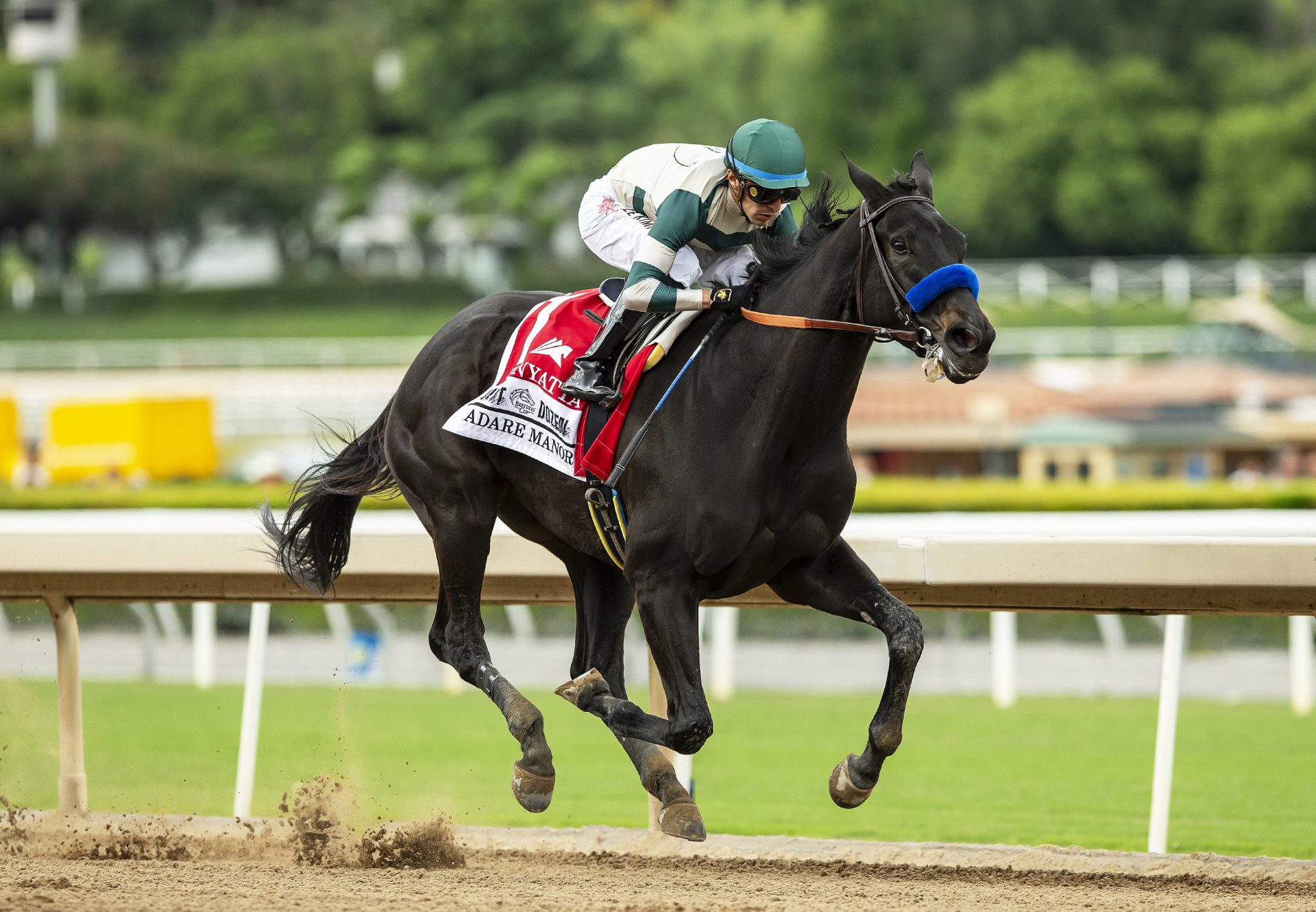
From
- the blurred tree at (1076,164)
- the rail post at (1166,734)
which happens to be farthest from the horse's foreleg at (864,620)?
the blurred tree at (1076,164)

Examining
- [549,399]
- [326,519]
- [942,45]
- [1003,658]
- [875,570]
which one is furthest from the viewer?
[942,45]

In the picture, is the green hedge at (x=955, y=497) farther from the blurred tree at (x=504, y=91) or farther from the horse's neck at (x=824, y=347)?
the blurred tree at (x=504, y=91)

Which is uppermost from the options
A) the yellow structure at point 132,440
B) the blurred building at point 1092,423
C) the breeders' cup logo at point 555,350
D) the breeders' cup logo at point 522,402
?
the blurred building at point 1092,423

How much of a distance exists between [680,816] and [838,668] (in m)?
7.11

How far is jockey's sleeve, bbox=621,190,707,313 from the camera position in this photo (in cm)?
462

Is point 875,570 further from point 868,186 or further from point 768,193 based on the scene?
point 868,186

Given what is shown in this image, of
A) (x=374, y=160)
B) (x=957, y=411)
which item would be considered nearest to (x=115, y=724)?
(x=957, y=411)

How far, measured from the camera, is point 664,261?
4660 mm

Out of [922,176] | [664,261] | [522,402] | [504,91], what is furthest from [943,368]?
[504,91]

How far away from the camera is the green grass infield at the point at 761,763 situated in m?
6.28

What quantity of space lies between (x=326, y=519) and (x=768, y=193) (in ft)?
6.35

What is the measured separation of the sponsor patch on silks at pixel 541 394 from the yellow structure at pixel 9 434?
19.3 meters

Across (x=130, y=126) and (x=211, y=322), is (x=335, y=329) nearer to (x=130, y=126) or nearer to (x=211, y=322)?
(x=211, y=322)

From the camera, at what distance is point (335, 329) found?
46.1m
